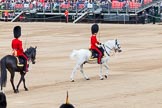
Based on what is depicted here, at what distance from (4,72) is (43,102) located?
1.44m

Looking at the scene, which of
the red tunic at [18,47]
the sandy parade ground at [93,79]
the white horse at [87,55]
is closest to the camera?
the sandy parade ground at [93,79]

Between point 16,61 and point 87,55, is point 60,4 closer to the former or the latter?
point 87,55

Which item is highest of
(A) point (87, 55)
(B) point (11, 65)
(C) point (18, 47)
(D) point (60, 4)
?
(C) point (18, 47)

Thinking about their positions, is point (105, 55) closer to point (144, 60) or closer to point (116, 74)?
point (116, 74)

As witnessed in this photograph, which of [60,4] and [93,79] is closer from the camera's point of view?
[93,79]

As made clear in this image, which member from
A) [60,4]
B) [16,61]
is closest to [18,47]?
[16,61]

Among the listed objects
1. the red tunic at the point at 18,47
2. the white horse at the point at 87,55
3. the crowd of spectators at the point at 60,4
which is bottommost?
the crowd of spectators at the point at 60,4

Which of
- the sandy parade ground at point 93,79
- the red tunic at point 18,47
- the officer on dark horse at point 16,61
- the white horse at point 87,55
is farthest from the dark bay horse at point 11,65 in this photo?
the white horse at point 87,55

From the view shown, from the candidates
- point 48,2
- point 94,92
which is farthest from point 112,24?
point 94,92

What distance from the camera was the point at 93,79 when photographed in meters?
20.8

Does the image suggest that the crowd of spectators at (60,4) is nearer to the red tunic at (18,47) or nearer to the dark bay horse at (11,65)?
the dark bay horse at (11,65)

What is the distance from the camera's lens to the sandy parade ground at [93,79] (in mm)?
16062

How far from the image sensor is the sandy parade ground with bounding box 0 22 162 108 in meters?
16.1

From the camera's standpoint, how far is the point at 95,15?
2290 inches
